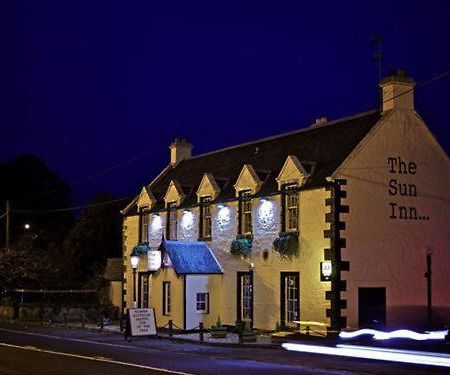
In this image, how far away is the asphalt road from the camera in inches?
717

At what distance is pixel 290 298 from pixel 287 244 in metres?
2.05

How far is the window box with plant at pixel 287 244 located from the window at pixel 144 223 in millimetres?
11068

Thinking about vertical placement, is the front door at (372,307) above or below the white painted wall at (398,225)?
below

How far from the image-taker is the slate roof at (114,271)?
44.1 meters

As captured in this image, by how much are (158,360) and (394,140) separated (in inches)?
500

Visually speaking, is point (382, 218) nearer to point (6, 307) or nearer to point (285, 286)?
point (285, 286)

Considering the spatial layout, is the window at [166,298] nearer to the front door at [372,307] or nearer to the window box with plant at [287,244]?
the window box with plant at [287,244]

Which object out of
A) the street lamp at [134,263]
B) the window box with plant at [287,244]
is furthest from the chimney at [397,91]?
the street lamp at [134,263]

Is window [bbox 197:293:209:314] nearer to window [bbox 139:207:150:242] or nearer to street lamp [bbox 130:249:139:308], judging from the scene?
street lamp [bbox 130:249:139:308]

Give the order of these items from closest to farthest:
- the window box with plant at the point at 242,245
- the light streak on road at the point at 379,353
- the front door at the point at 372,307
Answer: the light streak on road at the point at 379,353 → the front door at the point at 372,307 → the window box with plant at the point at 242,245

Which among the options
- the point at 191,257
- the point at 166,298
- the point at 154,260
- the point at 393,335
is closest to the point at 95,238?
the point at 154,260

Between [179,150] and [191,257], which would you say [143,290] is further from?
[179,150]

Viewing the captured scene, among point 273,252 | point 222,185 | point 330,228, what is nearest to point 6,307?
point 222,185

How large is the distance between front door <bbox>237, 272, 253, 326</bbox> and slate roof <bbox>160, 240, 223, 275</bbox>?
4.93 ft
